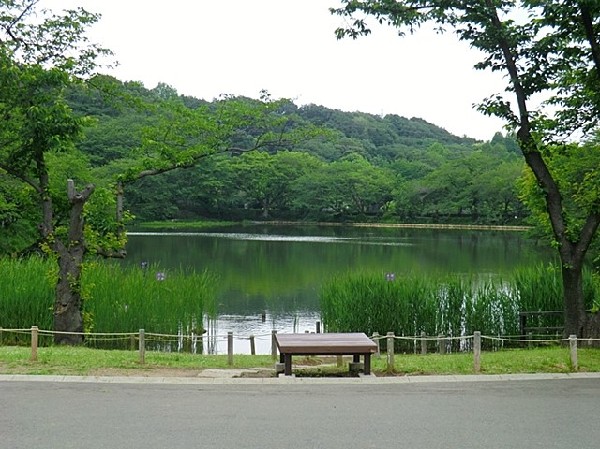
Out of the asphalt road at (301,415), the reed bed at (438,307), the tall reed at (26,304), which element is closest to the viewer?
the asphalt road at (301,415)

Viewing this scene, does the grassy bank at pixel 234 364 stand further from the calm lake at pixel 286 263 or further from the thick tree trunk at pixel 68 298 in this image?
the thick tree trunk at pixel 68 298

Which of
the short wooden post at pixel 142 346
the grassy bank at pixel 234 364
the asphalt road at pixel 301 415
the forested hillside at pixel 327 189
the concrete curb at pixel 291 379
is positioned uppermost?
the forested hillside at pixel 327 189

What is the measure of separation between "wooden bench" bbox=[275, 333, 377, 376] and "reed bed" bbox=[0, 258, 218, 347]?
5480mm

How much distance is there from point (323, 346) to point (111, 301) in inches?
287

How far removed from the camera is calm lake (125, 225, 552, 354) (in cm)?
1852

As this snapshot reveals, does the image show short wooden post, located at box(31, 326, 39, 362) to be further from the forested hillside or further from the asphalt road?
the forested hillside

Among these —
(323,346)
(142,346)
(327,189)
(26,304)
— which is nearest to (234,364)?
(142,346)

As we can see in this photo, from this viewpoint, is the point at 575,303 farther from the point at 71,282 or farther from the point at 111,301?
the point at 111,301

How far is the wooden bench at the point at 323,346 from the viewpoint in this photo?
26.9 ft

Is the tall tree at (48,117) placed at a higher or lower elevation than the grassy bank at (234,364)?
higher

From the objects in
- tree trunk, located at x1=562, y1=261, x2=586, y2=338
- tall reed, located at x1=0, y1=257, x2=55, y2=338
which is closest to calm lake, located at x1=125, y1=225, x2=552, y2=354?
tall reed, located at x1=0, y1=257, x2=55, y2=338

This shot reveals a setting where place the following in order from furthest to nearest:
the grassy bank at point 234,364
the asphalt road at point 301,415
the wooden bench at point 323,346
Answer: the grassy bank at point 234,364 → the wooden bench at point 323,346 → the asphalt road at point 301,415

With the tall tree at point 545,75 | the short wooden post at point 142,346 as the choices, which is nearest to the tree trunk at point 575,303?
the tall tree at point 545,75

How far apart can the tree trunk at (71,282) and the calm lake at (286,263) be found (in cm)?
278
